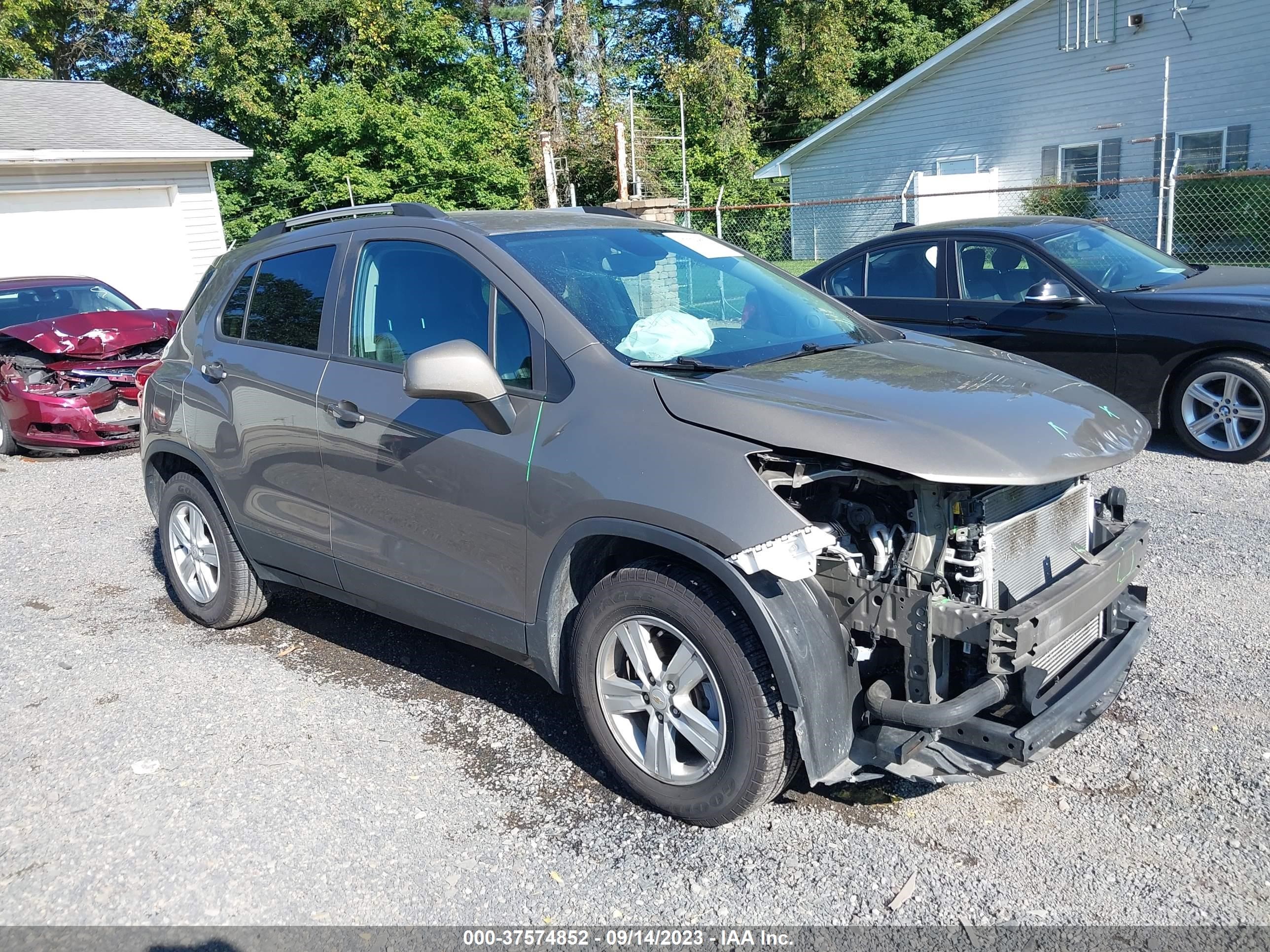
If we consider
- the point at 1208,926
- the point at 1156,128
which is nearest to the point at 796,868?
the point at 1208,926

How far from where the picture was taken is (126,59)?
30641mm

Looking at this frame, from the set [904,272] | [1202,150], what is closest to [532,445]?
[904,272]

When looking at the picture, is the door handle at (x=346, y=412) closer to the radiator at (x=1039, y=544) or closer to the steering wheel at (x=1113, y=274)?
the radiator at (x=1039, y=544)

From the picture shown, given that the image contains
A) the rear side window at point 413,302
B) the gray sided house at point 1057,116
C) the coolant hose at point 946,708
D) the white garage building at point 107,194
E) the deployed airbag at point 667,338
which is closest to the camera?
the coolant hose at point 946,708

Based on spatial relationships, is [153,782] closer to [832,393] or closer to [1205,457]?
[832,393]

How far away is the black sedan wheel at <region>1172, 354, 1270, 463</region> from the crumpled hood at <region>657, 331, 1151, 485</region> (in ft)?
13.1

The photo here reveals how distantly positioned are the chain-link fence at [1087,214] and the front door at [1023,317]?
5379 millimetres

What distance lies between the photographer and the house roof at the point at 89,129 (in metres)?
16.0

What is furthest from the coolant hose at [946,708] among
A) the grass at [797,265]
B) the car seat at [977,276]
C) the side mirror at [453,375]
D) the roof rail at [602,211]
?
the grass at [797,265]

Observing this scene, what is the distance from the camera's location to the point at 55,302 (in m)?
11.1

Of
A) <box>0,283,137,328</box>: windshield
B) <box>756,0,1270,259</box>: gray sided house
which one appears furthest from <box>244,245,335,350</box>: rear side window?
<box>756,0,1270,259</box>: gray sided house

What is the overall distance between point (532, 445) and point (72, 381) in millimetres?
8166

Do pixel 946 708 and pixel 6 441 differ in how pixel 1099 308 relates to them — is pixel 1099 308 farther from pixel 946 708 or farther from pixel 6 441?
pixel 6 441

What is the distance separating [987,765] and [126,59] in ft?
113
